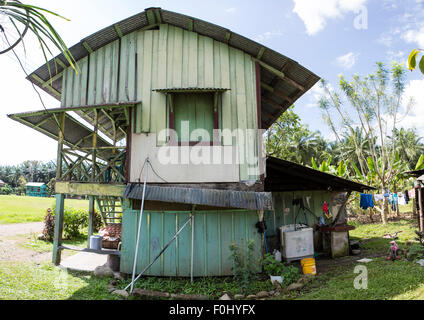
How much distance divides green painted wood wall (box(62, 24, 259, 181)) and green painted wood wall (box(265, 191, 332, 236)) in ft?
13.5

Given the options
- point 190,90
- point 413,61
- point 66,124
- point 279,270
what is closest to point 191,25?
point 190,90

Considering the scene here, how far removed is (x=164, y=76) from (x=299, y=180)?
7070 millimetres

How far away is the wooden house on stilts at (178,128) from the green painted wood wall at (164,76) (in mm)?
31

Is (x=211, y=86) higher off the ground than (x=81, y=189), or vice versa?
(x=211, y=86)

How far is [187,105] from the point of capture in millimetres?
7941

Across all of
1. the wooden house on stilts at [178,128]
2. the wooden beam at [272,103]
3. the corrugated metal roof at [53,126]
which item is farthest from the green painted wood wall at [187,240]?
the wooden beam at [272,103]

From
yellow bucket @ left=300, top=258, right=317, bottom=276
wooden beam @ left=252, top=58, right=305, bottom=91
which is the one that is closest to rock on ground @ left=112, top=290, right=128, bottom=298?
yellow bucket @ left=300, top=258, right=317, bottom=276

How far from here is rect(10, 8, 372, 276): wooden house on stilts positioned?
738 centimetres

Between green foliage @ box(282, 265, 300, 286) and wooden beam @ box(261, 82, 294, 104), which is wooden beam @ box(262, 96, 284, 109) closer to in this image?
wooden beam @ box(261, 82, 294, 104)

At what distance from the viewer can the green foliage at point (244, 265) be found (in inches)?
250

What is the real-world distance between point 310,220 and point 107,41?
10574 mm

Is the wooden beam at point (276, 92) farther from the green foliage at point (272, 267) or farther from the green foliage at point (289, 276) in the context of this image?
the green foliage at point (289, 276)
